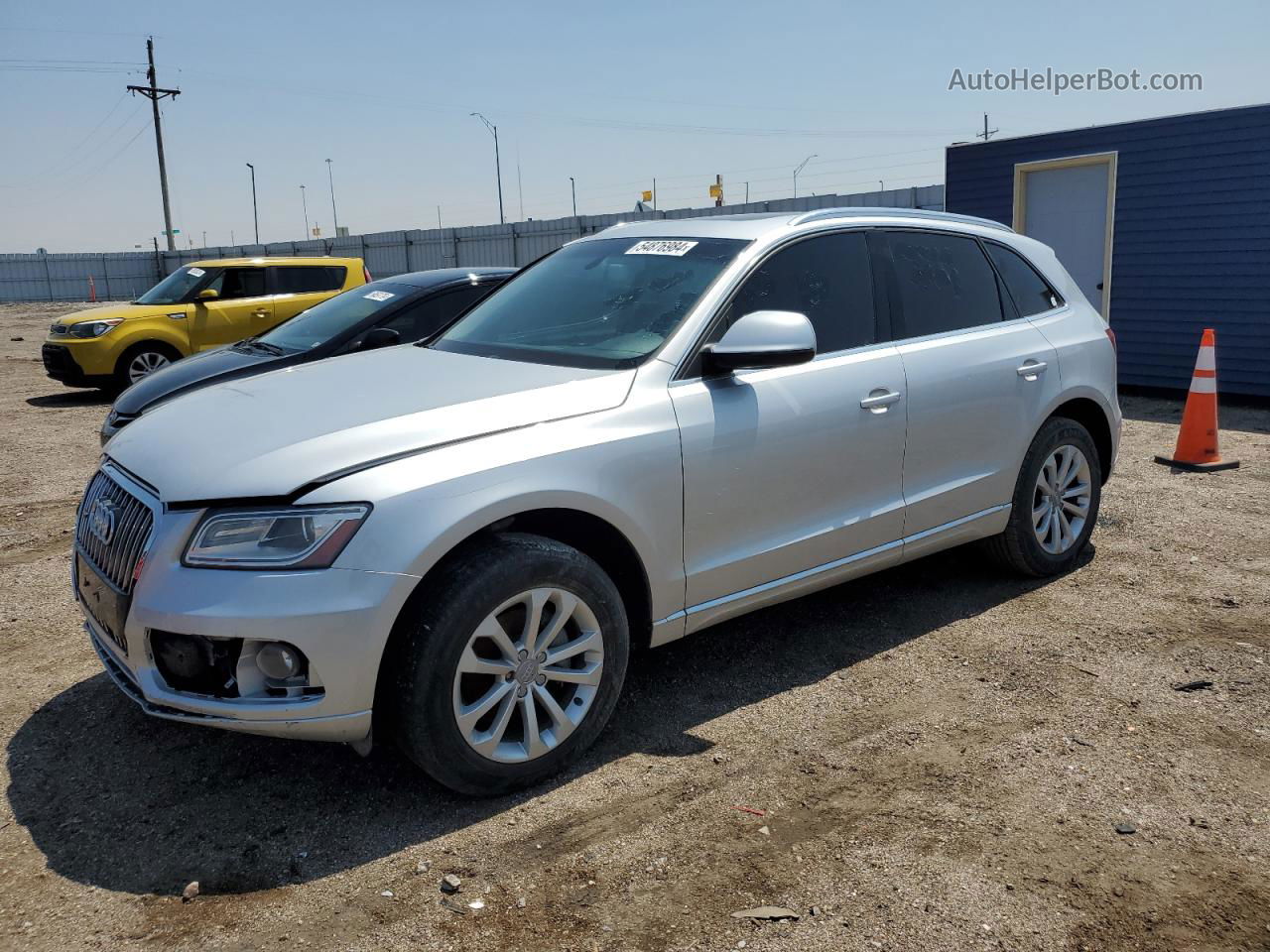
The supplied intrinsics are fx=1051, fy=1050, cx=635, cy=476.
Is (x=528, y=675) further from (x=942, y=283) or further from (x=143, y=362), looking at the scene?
(x=143, y=362)

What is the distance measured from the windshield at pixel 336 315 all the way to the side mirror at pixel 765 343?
4.89 meters

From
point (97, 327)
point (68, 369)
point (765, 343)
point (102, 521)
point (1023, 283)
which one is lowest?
point (68, 369)

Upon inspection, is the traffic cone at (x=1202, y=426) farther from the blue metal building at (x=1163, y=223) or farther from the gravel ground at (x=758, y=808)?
the blue metal building at (x=1163, y=223)

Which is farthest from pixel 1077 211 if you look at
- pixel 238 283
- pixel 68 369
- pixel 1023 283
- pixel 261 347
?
pixel 68 369

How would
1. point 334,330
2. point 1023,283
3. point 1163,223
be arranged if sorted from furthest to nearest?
point 1163,223
point 334,330
point 1023,283

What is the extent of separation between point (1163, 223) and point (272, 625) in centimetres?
1109

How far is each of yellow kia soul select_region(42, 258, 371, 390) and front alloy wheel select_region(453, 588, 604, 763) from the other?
1056cm

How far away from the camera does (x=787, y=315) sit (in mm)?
3625

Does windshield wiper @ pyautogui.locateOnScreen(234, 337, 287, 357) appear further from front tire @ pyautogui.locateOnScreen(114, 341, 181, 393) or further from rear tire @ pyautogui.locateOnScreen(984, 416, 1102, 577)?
rear tire @ pyautogui.locateOnScreen(984, 416, 1102, 577)

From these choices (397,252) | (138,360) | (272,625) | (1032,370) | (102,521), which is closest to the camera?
(272,625)

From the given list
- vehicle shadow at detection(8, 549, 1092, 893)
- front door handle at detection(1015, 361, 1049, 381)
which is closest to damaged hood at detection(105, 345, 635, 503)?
vehicle shadow at detection(8, 549, 1092, 893)

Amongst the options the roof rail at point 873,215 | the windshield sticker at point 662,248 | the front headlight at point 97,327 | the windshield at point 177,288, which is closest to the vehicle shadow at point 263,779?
the windshield sticker at point 662,248

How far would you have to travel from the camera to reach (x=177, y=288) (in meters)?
13.2

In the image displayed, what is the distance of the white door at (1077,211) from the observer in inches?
460
